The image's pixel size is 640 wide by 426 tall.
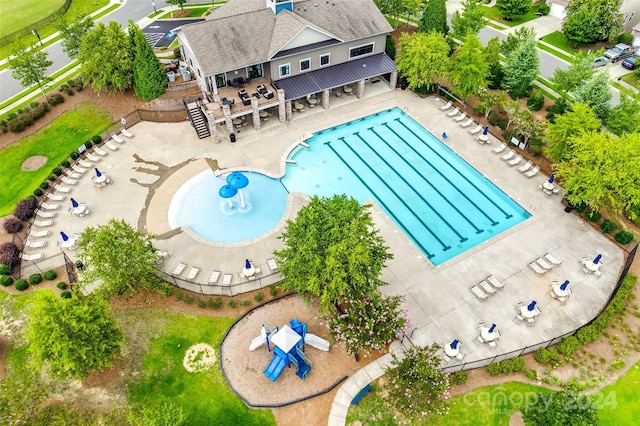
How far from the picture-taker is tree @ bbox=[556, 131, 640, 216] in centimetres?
2842

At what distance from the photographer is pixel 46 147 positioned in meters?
38.4

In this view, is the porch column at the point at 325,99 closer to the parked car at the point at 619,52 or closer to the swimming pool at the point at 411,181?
the swimming pool at the point at 411,181

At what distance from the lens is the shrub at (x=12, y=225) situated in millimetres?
30891

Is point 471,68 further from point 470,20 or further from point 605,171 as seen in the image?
point 605,171

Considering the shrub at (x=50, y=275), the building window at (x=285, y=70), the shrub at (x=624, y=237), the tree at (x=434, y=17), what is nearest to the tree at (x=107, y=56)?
the building window at (x=285, y=70)

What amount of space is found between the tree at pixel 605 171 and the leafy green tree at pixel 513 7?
1328 inches

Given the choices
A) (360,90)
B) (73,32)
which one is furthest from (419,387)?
(73,32)

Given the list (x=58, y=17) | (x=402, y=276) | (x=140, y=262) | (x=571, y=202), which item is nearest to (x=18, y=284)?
(x=140, y=262)

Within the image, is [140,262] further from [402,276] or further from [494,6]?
[494,6]

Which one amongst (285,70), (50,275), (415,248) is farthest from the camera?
(285,70)

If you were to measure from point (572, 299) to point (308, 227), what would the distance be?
1876 centimetres

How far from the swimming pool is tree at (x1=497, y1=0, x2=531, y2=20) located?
2888 cm

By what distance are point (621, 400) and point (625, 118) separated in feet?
77.2

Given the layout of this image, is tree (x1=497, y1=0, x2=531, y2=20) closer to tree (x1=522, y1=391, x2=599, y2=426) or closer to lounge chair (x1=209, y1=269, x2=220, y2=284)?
tree (x1=522, y1=391, x2=599, y2=426)
